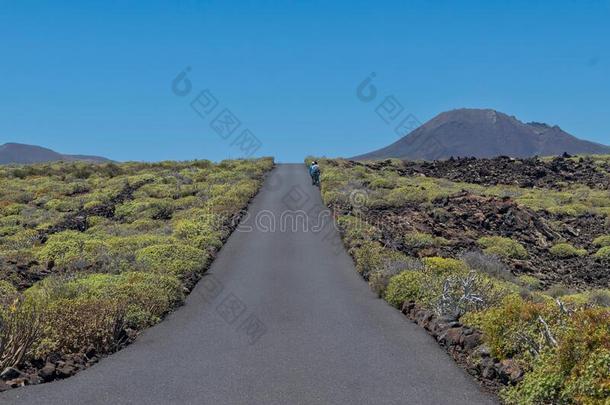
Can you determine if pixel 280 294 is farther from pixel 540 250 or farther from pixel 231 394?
pixel 540 250

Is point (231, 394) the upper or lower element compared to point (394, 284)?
upper

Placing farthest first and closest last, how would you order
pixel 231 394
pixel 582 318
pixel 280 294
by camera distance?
pixel 280 294
pixel 231 394
pixel 582 318

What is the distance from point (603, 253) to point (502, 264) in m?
5.94

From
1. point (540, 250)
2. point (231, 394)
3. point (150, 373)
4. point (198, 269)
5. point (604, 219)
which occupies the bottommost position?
point (604, 219)

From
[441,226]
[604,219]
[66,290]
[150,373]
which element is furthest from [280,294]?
[604,219]

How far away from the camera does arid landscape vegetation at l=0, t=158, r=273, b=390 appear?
1062 cm

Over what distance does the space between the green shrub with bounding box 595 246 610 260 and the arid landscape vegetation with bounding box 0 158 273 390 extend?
14.2 metres

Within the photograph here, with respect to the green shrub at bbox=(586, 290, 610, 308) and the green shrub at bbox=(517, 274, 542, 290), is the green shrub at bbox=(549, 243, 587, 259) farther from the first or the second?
the green shrub at bbox=(586, 290, 610, 308)

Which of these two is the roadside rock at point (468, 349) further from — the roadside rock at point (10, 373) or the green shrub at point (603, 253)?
the green shrub at point (603, 253)

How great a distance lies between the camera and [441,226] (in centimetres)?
2659

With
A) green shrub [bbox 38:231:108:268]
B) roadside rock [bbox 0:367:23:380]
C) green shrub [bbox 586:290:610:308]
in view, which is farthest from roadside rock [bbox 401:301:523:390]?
green shrub [bbox 38:231:108:268]

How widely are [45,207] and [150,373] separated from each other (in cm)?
2894

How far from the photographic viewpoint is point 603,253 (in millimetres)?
24500

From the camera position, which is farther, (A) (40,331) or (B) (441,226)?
(B) (441,226)
